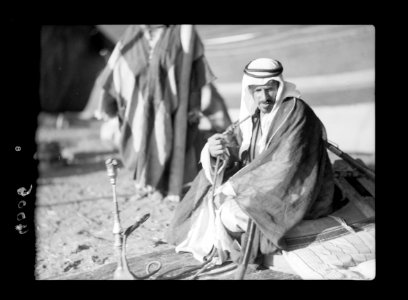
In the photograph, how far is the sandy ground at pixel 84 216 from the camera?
317 cm

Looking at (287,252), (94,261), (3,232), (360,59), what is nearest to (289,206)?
(287,252)

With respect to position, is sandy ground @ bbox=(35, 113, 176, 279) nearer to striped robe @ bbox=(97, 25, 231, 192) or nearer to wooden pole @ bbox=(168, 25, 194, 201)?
wooden pole @ bbox=(168, 25, 194, 201)

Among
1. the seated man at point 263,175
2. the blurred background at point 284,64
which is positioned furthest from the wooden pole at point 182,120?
the seated man at point 263,175

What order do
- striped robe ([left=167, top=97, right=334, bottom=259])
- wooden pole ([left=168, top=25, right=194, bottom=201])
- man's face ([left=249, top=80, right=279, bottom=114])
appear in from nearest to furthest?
striped robe ([left=167, top=97, right=334, bottom=259]) < man's face ([left=249, top=80, right=279, bottom=114]) < wooden pole ([left=168, top=25, right=194, bottom=201])

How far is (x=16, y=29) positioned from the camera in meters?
3.30

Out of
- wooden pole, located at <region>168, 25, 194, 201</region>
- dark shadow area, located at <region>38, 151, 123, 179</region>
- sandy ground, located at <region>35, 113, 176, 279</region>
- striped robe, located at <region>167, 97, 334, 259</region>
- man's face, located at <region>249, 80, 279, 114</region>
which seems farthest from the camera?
dark shadow area, located at <region>38, 151, 123, 179</region>

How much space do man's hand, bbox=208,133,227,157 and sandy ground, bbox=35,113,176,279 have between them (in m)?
0.64

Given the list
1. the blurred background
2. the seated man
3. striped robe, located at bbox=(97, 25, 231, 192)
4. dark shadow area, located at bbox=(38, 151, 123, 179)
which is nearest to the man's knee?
the seated man

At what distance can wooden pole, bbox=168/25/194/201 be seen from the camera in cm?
374

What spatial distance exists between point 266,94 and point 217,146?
0.38 metres

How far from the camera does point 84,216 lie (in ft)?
12.1

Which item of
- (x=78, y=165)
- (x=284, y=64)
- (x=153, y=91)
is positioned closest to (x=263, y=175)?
(x=153, y=91)

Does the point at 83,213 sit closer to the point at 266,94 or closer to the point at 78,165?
the point at 78,165
